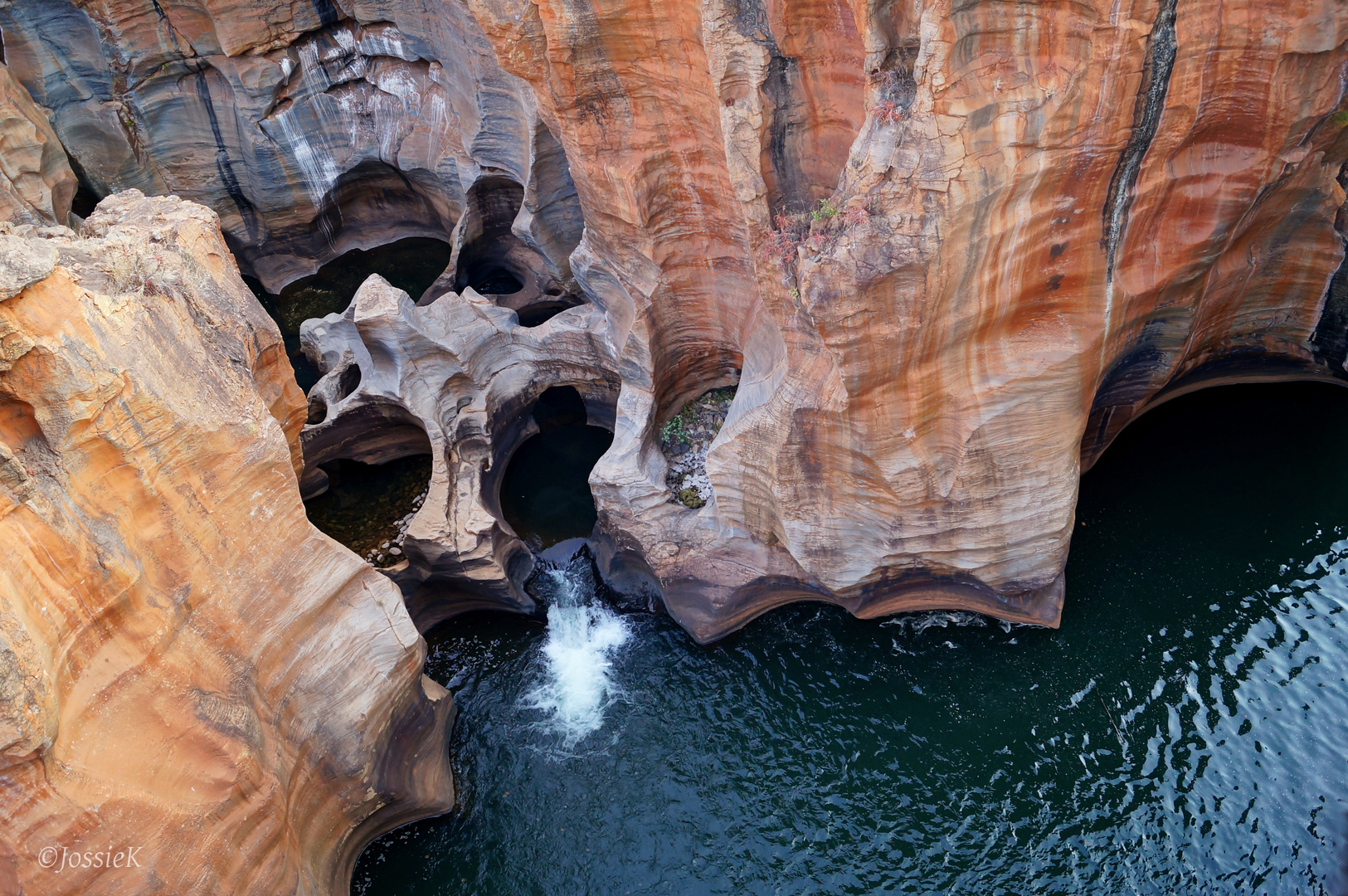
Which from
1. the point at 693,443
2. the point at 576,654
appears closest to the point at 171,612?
the point at 576,654

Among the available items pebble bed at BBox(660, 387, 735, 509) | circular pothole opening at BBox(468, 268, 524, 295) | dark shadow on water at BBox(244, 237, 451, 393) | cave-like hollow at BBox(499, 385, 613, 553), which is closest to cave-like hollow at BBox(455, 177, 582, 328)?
circular pothole opening at BBox(468, 268, 524, 295)

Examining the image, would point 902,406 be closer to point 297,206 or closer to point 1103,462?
point 1103,462

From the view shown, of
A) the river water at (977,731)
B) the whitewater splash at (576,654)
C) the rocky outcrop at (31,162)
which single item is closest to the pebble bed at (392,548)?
the river water at (977,731)

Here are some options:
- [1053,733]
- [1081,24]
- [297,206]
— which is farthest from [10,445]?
[297,206]

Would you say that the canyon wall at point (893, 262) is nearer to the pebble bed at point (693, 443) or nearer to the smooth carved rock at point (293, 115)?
the pebble bed at point (693, 443)

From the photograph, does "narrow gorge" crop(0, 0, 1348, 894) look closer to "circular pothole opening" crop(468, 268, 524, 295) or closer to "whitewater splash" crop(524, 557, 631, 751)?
"whitewater splash" crop(524, 557, 631, 751)

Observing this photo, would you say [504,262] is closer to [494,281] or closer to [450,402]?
[494,281]

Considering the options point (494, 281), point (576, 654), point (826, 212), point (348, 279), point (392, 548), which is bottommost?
point (576, 654)
